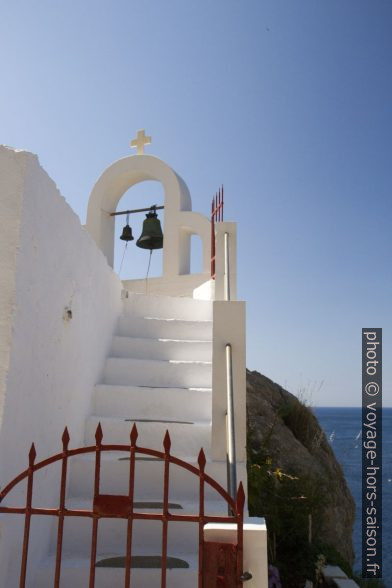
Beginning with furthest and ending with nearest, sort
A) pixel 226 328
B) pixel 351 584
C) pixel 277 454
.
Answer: pixel 277 454 → pixel 351 584 → pixel 226 328

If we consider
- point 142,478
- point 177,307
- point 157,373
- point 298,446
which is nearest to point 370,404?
point 298,446

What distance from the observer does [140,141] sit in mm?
7949

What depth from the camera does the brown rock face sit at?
696 centimetres

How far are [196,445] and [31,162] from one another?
240 cm

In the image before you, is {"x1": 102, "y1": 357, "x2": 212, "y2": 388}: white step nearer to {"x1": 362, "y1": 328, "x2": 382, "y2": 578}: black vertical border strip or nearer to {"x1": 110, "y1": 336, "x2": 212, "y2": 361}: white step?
{"x1": 110, "y1": 336, "x2": 212, "y2": 361}: white step

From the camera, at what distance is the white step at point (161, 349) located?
4781mm

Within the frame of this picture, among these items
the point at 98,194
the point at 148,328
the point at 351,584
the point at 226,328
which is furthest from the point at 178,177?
the point at 351,584

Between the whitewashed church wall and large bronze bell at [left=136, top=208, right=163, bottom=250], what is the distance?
359 centimetres

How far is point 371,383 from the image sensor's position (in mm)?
8234

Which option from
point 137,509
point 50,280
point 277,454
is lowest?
point 277,454

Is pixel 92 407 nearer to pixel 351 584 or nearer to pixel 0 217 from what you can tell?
pixel 0 217

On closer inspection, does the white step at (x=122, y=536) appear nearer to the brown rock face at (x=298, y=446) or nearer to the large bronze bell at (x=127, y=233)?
the brown rock face at (x=298, y=446)

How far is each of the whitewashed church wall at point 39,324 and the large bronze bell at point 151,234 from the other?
3.59 metres

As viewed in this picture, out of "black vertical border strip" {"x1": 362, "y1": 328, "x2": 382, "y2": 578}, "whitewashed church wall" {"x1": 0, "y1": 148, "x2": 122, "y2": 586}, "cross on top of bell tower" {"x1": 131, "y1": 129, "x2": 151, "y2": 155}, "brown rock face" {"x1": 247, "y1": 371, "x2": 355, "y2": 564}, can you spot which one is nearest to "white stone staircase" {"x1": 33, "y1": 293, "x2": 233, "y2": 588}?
"whitewashed church wall" {"x1": 0, "y1": 148, "x2": 122, "y2": 586}
